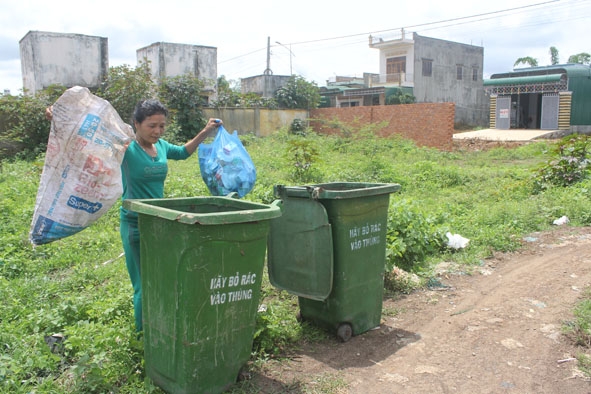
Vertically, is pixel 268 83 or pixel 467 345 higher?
pixel 268 83

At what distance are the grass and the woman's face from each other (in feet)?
4.10

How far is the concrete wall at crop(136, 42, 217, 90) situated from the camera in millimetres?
23047

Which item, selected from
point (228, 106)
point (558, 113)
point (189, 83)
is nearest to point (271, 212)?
point (189, 83)

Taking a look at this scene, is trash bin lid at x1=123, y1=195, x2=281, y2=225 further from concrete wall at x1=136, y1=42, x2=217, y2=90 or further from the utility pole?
the utility pole

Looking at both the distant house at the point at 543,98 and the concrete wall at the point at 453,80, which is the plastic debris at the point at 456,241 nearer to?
the distant house at the point at 543,98

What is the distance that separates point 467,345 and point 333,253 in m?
1.17

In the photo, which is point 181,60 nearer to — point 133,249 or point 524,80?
point 524,80

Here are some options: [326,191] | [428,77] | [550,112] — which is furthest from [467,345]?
[428,77]

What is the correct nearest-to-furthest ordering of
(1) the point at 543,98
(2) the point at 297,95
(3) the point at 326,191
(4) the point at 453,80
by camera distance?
(3) the point at 326,191 → (1) the point at 543,98 → (2) the point at 297,95 → (4) the point at 453,80

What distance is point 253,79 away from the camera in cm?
3142

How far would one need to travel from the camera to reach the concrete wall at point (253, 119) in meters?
21.0

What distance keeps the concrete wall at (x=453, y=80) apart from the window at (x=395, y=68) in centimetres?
105

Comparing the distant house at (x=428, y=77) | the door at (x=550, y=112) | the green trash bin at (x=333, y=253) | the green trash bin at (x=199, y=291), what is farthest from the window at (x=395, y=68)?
the green trash bin at (x=199, y=291)

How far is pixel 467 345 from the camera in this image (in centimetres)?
351
